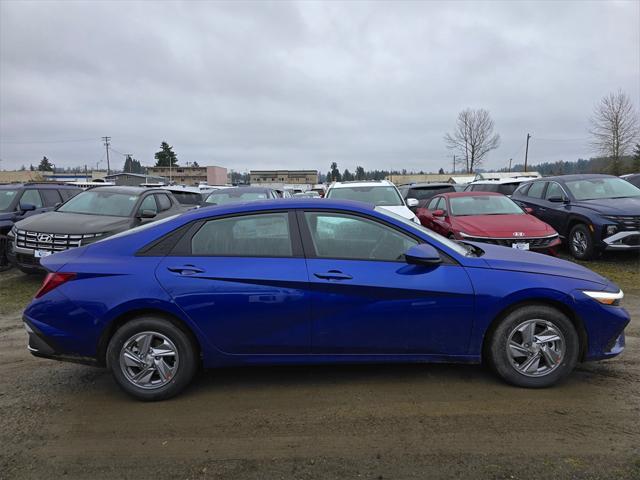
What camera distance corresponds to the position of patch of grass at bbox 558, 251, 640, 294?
6.75m

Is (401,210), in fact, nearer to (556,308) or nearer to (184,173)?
(556,308)

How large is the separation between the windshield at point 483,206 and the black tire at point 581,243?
48.1 inches

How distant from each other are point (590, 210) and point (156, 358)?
8259mm

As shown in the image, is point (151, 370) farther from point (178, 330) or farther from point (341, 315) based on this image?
point (341, 315)

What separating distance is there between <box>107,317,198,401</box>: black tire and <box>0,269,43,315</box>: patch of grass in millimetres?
3818

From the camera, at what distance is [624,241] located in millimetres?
7637

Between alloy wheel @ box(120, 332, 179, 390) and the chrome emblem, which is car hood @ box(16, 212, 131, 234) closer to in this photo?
the chrome emblem

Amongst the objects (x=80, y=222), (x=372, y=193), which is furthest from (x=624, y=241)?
(x=80, y=222)

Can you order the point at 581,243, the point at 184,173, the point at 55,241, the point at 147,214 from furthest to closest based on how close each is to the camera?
the point at 184,173
the point at 581,243
the point at 147,214
the point at 55,241

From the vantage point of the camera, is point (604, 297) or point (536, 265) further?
point (536, 265)

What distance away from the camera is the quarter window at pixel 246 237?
3.44 meters

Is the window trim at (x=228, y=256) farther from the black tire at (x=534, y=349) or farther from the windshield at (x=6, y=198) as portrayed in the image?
the windshield at (x=6, y=198)

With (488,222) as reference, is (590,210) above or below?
above

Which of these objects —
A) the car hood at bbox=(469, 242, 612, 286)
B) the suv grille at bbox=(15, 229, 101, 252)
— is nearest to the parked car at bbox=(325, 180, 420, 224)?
the suv grille at bbox=(15, 229, 101, 252)
